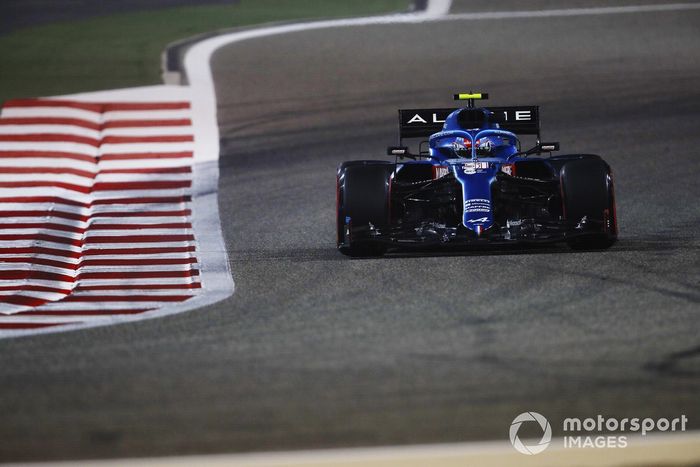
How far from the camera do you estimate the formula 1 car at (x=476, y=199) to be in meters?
12.0

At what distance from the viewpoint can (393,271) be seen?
11.7 meters

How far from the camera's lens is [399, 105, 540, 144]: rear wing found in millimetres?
13977

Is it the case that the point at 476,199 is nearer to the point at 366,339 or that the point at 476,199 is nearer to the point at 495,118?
the point at 495,118

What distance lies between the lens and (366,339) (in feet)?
29.9

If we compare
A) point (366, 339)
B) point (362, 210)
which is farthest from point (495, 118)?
point (366, 339)

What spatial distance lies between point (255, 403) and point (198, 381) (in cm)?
59

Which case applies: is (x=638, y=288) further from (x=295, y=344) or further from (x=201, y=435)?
(x=201, y=435)

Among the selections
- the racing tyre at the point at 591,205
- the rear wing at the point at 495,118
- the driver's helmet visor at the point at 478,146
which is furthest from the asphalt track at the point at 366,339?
the rear wing at the point at 495,118

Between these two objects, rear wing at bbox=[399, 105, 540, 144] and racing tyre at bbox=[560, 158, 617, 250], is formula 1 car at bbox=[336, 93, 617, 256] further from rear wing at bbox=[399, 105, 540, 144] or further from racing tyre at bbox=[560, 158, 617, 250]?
rear wing at bbox=[399, 105, 540, 144]

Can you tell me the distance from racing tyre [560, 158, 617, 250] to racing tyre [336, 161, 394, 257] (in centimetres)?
164

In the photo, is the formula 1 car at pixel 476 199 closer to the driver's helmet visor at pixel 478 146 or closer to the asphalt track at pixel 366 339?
the driver's helmet visor at pixel 478 146

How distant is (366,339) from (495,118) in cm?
535

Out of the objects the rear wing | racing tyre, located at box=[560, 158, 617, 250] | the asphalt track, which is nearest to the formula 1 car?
racing tyre, located at box=[560, 158, 617, 250]

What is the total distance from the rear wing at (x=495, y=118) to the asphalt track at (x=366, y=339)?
4.43 feet
